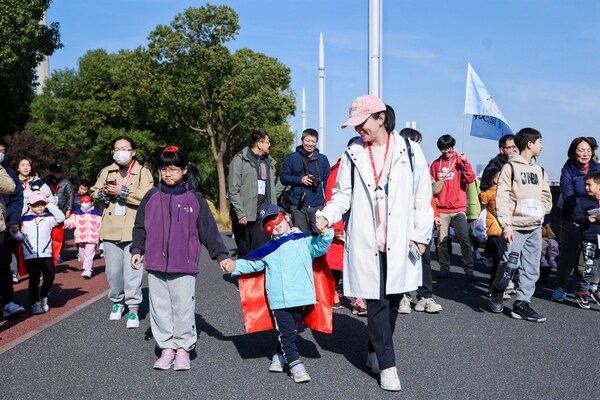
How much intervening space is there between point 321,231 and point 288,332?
813 millimetres

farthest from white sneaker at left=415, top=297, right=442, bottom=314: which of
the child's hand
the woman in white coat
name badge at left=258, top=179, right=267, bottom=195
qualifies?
the child's hand

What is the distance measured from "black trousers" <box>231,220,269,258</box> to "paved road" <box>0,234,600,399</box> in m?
1.05

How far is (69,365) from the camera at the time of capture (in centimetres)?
544

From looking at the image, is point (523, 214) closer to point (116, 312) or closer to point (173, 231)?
point (173, 231)

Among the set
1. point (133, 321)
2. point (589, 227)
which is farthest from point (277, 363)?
point (589, 227)

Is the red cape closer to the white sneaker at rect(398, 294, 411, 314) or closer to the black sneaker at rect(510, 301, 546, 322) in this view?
the white sneaker at rect(398, 294, 411, 314)

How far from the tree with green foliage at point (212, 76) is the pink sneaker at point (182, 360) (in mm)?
23781

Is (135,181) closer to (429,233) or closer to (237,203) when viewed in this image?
(237,203)

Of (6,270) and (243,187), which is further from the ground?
(243,187)

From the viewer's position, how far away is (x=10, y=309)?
744 centimetres

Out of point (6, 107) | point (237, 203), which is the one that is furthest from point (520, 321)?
point (6, 107)

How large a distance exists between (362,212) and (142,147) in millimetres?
43846

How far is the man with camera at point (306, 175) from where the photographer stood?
824 centimetres

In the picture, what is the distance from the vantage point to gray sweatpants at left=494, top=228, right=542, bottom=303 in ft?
23.7
